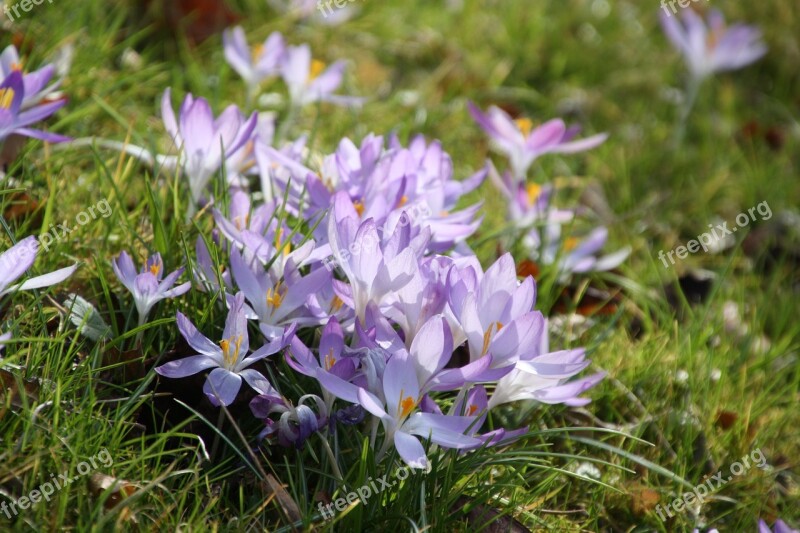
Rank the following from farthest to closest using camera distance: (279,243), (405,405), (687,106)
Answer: (687,106), (279,243), (405,405)

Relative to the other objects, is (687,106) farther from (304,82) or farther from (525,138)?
(304,82)

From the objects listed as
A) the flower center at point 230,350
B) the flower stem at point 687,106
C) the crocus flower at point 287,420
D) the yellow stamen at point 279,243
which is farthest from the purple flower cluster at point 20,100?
the flower stem at point 687,106

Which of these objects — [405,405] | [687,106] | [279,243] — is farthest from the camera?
[687,106]

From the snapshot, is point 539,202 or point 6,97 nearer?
point 6,97

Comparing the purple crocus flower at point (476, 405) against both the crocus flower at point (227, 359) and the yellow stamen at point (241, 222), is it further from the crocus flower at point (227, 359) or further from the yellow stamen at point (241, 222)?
the yellow stamen at point (241, 222)

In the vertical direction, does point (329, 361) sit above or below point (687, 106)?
above

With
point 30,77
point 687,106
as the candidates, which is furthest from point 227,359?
point 687,106

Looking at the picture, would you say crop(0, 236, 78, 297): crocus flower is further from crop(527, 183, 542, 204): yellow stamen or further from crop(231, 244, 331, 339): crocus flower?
crop(527, 183, 542, 204): yellow stamen

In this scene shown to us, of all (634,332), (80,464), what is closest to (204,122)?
(80,464)
